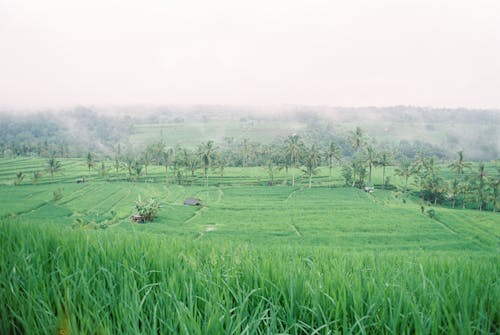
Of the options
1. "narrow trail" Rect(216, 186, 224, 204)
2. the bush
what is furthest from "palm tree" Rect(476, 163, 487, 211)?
the bush

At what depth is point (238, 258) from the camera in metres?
1.24

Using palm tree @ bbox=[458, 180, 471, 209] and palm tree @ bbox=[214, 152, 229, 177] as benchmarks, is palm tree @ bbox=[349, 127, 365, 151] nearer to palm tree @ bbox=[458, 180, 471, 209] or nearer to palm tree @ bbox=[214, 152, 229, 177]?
palm tree @ bbox=[458, 180, 471, 209]

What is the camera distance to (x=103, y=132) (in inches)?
1041

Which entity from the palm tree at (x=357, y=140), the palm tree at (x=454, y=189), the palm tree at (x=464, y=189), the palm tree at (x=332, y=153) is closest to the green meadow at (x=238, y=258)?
the palm tree at (x=332, y=153)

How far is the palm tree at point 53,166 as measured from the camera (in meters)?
18.4

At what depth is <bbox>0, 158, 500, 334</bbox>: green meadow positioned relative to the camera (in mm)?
715

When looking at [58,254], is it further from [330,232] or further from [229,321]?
[330,232]

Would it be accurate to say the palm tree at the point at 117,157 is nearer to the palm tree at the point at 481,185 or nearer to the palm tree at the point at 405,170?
the palm tree at the point at 405,170

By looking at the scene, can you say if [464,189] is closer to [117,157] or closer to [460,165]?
[460,165]

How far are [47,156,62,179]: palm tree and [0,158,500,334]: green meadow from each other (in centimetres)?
48

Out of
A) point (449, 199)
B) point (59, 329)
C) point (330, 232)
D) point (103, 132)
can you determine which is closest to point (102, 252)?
point (59, 329)

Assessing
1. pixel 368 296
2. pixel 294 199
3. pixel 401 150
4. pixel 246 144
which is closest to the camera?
pixel 368 296

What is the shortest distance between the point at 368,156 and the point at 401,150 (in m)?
5.30

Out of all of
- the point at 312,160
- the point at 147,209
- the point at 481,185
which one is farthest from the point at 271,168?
the point at 481,185
